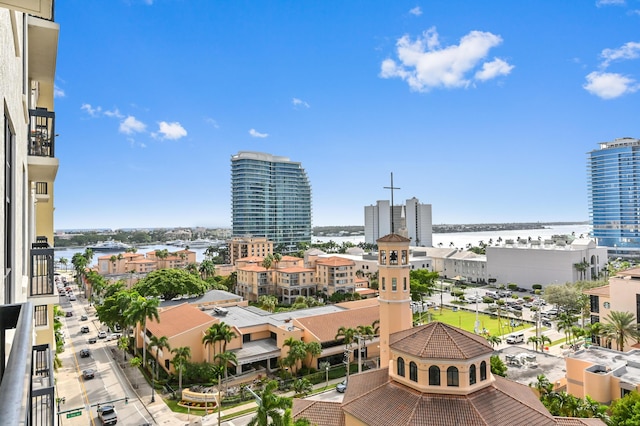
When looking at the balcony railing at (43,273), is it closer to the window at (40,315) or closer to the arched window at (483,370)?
the window at (40,315)

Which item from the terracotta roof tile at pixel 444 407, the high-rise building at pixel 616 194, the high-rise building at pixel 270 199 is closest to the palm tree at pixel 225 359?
the terracotta roof tile at pixel 444 407

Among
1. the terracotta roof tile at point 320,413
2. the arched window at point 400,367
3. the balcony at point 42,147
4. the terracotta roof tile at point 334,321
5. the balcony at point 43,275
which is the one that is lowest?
the terracotta roof tile at point 334,321

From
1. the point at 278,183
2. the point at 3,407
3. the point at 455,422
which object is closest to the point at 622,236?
the point at 278,183

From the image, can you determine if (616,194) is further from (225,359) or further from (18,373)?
(18,373)

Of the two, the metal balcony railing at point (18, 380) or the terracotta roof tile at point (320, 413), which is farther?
the terracotta roof tile at point (320, 413)

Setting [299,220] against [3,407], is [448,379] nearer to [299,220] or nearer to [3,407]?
[3,407]

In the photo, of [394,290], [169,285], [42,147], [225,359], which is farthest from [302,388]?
[169,285]

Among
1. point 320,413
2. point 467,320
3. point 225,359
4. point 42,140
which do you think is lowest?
point 467,320
